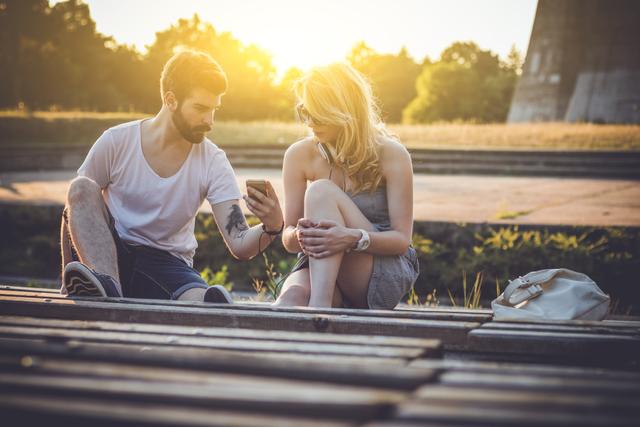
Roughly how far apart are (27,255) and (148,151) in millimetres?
4417

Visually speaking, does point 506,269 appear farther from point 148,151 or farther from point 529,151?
point 529,151

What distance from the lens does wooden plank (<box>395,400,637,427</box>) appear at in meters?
1.52

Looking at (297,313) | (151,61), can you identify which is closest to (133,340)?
(297,313)

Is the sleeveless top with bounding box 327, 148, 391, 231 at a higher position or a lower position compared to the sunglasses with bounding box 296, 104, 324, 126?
lower

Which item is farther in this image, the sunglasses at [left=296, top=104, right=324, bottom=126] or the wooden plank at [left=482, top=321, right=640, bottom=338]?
the sunglasses at [left=296, top=104, right=324, bottom=126]

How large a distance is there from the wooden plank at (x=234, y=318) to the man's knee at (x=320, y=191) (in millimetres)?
780

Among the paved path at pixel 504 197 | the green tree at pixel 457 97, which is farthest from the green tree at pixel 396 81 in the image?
the paved path at pixel 504 197

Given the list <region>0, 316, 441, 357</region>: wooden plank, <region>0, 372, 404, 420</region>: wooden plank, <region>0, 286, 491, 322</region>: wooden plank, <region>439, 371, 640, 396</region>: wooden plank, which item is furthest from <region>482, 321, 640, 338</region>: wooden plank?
<region>0, 372, 404, 420</region>: wooden plank

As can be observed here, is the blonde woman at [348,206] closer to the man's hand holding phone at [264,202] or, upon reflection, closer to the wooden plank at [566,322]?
the man's hand holding phone at [264,202]

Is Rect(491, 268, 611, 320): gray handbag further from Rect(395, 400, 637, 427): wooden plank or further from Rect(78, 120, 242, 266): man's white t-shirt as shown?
Rect(78, 120, 242, 266): man's white t-shirt

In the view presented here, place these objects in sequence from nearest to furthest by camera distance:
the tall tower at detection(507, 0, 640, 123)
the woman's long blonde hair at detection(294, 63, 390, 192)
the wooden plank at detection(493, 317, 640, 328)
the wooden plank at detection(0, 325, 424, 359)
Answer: the wooden plank at detection(0, 325, 424, 359) → the wooden plank at detection(493, 317, 640, 328) → the woman's long blonde hair at detection(294, 63, 390, 192) → the tall tower at detection(507, 0, 640, 123)

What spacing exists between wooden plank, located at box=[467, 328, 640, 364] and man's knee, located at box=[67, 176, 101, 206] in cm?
200

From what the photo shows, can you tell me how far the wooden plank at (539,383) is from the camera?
5.79 feet

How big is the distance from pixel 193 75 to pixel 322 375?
2.51 meters
